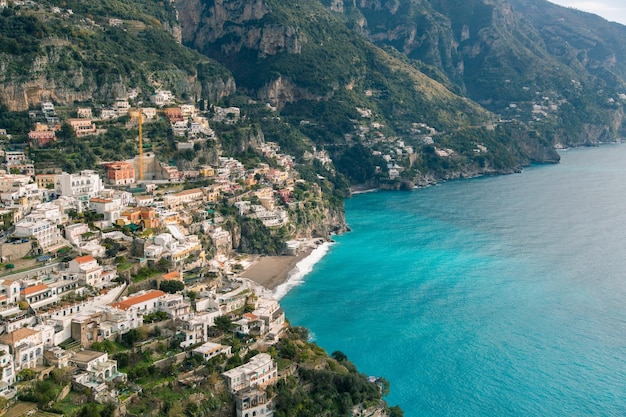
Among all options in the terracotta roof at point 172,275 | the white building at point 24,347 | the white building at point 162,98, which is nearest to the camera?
the white building at point 24,347

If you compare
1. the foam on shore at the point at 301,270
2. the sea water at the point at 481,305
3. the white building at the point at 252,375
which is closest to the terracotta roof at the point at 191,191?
the foam on shore at the point at 301,270

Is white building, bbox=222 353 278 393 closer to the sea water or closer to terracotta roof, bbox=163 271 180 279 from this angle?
the sea water

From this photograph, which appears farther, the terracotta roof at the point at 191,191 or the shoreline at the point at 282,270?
the terracotta roof at the point at 191,191

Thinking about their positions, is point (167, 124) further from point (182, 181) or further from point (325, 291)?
point (325, 291)

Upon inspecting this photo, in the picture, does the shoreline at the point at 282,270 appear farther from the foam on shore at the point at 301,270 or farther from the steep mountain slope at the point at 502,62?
the steep mountain slope at the point at 502,62

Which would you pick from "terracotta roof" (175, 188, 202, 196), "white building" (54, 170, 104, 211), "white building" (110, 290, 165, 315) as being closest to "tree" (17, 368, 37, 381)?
"white building" (110, 290, 165, 315)

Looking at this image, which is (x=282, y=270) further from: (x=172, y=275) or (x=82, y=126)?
(x=82, y=126)

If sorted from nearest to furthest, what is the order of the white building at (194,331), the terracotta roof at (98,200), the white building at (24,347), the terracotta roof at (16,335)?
the white building at (24,347) → the terracotta roof at (16,335) → the white building at (194,331) → the terracotta roof at (98,200)
